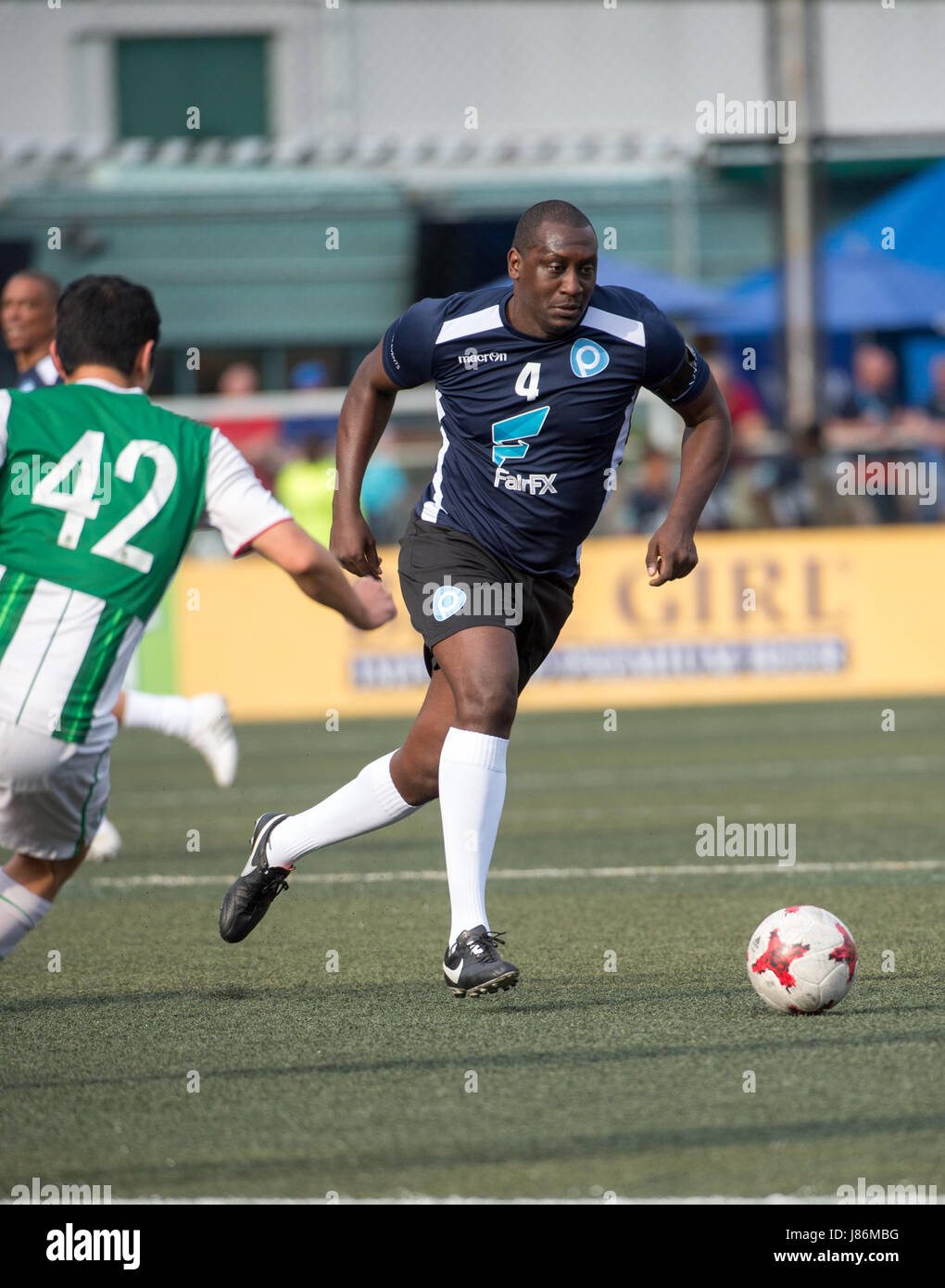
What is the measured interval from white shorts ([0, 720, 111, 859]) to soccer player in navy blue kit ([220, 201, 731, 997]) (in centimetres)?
109

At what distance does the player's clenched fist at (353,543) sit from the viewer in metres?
5.18

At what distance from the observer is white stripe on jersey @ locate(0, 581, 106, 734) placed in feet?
13.2

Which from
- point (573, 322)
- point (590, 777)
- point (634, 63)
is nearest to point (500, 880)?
point (573, 322)

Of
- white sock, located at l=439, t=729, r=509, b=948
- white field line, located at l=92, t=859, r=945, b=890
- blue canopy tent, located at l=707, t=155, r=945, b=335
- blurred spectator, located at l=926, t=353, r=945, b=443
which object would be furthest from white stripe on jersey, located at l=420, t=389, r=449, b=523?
blue canopy tent, located at l=707, t=155, r=945, b=335

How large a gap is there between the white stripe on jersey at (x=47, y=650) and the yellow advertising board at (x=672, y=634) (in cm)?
1009

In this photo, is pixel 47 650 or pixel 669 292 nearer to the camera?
pixel 47 650

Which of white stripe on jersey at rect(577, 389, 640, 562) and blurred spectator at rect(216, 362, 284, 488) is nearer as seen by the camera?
white stripe on jersey at rect(577, 389, 640, 562)

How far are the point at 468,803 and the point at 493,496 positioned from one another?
82 cm

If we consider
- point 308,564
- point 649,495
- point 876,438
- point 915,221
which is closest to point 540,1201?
point 308,564

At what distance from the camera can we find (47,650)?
13.3ft

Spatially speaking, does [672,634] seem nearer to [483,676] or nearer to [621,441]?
[621,441]

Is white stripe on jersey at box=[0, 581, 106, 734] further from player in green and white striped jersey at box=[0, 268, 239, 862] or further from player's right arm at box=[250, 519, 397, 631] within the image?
player in green and white striped jersey at box=[0, 268, 239, 862]

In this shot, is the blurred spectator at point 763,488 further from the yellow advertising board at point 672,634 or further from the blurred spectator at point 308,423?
the blurred spectator at point 308,423

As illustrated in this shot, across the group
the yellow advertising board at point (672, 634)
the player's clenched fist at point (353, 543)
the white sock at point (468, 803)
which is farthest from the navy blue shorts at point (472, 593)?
the yellow advertising board at point (672, 634)
